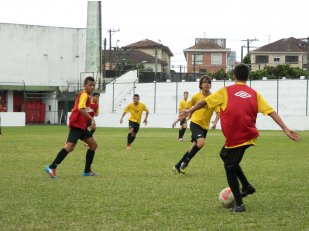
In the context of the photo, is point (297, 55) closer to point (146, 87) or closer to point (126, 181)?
point (146, 87)

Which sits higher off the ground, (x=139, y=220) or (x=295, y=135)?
(x=295, y=135)

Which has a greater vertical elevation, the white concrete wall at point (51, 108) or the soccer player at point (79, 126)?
the soccer player at point (79, 126)

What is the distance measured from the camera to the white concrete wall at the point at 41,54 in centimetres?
6406

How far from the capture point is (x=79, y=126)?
39.9 feet

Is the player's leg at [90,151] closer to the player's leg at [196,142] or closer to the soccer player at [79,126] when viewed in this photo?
the soccer player at [79,126]

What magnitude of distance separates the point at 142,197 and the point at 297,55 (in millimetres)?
103686

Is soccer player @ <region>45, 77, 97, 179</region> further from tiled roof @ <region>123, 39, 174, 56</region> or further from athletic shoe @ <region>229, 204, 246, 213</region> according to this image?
tiled roof @ <region>123, 39, 174, 56</region>

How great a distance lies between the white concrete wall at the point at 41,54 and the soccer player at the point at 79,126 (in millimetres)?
52484

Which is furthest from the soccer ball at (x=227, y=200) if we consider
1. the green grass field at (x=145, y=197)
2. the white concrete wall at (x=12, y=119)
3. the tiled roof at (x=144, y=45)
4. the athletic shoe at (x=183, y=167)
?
the tiled roof at (x=144, y=45)

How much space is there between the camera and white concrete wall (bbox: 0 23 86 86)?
64.1 meters

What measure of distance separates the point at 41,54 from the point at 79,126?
182 feet

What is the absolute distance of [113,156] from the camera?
17719 millimetres

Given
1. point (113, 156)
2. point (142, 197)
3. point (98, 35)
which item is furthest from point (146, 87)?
point (142, 197)

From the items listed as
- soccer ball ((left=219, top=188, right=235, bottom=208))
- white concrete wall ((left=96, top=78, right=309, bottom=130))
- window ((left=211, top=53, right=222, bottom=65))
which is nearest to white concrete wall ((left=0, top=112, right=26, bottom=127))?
white concrete wall ((left=96, top=78, right=309, bottom=130))
